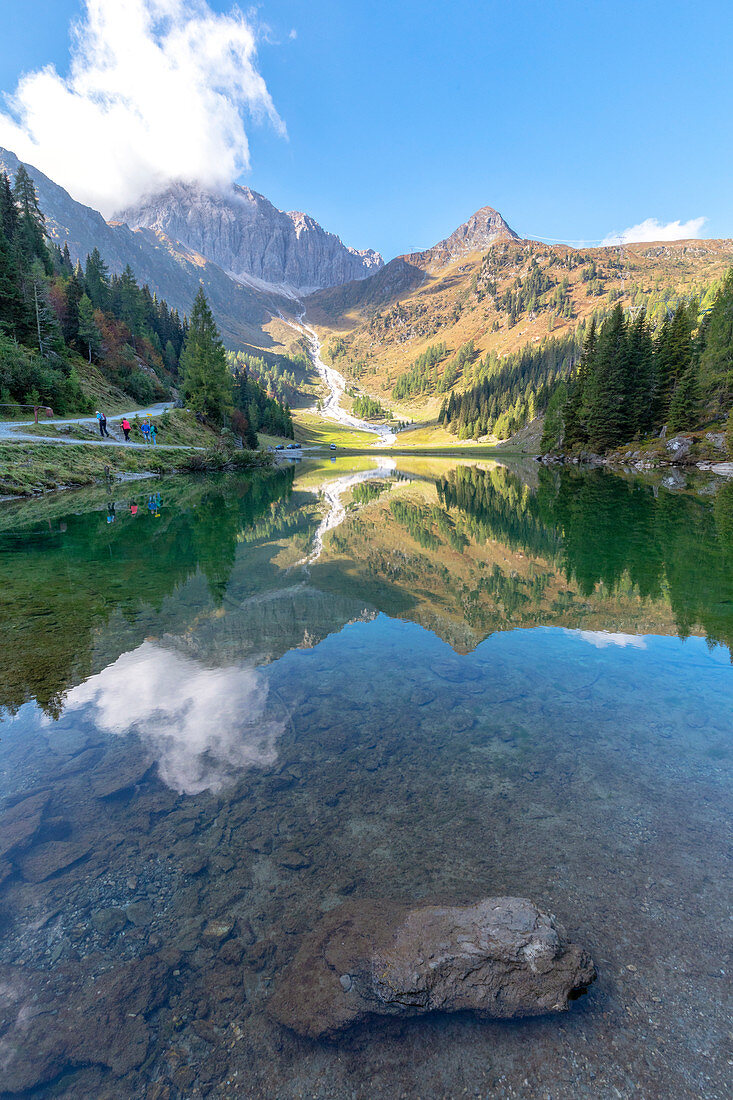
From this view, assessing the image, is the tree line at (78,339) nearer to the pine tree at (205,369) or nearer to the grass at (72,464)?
the pine tree at (205,369)

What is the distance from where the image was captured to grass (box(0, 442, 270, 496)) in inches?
1438

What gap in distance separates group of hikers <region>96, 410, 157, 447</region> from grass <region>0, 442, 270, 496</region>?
6.45 feet

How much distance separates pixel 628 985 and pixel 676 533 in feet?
92.7

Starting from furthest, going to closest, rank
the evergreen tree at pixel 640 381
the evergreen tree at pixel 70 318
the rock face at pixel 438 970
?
the evergreen tree at pixel 640 381, the evergreen tree at pixel 70 318, the rock face at pixel 438 970

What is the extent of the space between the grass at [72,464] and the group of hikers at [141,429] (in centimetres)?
197

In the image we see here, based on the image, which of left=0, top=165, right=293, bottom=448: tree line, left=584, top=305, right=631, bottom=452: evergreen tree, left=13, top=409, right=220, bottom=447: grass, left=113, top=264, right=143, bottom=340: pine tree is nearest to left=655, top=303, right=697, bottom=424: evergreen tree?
left=584, top=305, right=631, bottom=452: evergreen tree

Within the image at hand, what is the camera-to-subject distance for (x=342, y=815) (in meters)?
7.04

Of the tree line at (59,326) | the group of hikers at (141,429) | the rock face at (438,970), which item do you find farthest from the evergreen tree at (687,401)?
the tree line at (59,326)

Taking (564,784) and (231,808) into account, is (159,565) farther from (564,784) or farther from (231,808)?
(564,784)

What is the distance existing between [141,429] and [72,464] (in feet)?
56.3

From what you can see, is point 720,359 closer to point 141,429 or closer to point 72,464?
point 141,429

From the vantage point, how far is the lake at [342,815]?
412 centimetres

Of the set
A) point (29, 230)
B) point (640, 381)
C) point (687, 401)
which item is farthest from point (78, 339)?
point (687, 401)

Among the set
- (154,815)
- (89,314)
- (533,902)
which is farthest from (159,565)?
(89,314)
